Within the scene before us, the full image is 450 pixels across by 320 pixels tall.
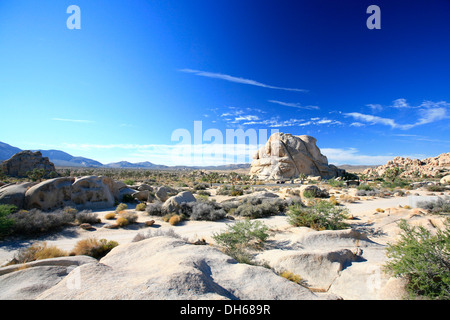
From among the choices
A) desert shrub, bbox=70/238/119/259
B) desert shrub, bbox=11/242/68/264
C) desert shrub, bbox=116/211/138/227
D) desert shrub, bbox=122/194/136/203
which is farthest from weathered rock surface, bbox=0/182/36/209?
desert shrub, bbox=70/238/119/259

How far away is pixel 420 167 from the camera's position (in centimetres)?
7419

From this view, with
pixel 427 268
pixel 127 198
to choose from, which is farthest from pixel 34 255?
pixel 127 198

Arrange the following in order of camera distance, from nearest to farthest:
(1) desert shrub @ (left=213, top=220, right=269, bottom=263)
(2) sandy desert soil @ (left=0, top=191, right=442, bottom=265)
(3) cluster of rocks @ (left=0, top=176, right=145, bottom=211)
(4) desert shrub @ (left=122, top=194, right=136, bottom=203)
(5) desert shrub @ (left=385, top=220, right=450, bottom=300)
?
(5) desert shrub @ (left=385, top=220, right=450, bottom=300)
(1) desert shrub @ (left=213, top=220, right=269, bottom=263)
(2) sandy desert soil @ (left=0, top=191, right=442, bottom=265)
(3) cluster of rocks @ (left=0, top=176, right=145, bottom=211)
(4) desert shrub @ (left=122, top=194, right=136, bottom=203)

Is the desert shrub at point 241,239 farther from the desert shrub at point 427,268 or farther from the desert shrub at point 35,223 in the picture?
the desert shrub at point 35,223

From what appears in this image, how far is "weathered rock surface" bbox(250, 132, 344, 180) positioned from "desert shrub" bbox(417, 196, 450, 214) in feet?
128

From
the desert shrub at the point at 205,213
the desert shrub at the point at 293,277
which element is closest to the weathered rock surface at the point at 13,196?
the desert shrub at the point at 205,213

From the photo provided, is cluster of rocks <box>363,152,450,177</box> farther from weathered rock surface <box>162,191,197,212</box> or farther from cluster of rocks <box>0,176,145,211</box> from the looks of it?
cluster of rocks <box>0,176,145,211</box>

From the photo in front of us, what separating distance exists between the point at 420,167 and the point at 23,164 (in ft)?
443

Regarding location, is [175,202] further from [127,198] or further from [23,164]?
[23,164]

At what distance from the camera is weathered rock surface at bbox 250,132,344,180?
174 ft

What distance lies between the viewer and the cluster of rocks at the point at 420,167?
62844 millimetres
